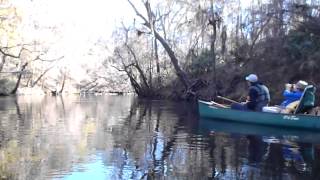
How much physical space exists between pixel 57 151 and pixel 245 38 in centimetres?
2899

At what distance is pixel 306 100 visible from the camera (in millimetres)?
16938

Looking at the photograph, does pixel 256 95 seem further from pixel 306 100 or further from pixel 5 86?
pixel 5 86

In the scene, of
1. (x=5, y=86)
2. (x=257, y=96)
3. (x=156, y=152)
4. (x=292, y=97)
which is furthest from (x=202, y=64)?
(x=156, y=152)

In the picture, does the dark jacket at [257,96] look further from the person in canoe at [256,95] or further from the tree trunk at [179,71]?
the tree trunk at [179,71]

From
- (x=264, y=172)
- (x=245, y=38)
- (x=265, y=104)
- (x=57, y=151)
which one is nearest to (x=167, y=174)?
(x=264, y=172)

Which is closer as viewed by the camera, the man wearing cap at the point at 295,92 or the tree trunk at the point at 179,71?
the man wearing cap at the point at 295,92

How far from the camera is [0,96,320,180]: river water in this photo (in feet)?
29.0

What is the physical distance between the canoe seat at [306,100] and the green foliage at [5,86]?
4825cm

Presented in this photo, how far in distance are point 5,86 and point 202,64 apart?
29.1 meters

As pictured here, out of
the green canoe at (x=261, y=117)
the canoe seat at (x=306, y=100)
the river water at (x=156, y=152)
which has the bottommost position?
the river water at (x=156, y=152)

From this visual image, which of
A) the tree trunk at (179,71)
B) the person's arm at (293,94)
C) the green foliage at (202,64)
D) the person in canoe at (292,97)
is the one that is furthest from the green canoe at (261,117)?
the green foliage at (202,64)

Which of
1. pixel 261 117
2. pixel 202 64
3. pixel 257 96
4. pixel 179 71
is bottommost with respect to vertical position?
pixel 261 117

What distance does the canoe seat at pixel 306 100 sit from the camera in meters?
16.6

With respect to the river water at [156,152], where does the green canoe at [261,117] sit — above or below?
above
